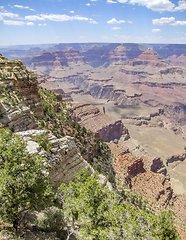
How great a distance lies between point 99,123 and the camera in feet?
328

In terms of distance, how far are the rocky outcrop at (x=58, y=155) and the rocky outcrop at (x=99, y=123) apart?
7258cm

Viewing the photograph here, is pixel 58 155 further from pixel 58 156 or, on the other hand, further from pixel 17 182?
pixel 17 182

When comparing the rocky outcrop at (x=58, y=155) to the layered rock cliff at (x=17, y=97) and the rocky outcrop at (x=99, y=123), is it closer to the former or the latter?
the layered rock cliff at (x=17, y=97)

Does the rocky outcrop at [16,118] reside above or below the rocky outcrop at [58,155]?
above

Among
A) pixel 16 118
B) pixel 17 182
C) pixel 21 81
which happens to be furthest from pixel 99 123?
pixel 17 182

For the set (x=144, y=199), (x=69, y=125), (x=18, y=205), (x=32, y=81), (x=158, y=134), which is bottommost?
(x=158, y=134)

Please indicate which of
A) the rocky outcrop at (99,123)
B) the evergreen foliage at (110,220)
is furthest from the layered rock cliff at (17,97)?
the rocky outcrop at (99,123)

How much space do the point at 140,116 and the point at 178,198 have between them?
10392 cm

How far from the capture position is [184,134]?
151 m

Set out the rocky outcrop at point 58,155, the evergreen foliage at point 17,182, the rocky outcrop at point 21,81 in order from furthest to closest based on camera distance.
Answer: the rocky outcrop at point 21,81
the rocky outcrop at point 58,155
the evergreen foliage at point 17,182

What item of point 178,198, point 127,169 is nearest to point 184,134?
point 178,198

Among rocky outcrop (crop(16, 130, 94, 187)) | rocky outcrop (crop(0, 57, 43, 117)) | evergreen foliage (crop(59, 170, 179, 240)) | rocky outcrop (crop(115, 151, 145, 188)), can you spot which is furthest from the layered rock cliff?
A: rocky outcrop (crop(115, 151, 145, 188))

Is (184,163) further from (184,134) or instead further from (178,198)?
(184,134)

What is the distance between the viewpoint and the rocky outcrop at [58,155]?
16797mm
